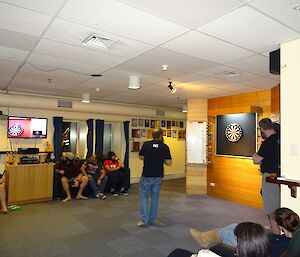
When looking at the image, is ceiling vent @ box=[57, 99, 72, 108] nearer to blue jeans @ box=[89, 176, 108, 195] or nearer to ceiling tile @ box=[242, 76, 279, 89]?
blue jeans @ box=[89, 176, 108, 195]

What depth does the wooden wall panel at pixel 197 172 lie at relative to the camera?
21.1ft

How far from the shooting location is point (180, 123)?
9469 millimetres

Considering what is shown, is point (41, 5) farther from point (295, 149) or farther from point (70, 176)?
point (70, 176)

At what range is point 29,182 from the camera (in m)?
5.41

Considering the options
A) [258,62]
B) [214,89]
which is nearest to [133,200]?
[214,89]

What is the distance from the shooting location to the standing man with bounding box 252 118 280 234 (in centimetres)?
308

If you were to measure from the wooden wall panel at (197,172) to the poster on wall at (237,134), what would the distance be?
1.61ft

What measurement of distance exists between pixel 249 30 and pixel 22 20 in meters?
2.28

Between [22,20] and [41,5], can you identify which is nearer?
[41,5]

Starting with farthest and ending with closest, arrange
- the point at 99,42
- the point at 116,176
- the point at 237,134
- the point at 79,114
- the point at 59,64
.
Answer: the point at 79,114 → the point at 116,176 → the point at 237,134 → the point at 59,64 → the point at 99,42

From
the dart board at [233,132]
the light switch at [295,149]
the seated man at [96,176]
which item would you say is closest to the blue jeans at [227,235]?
the light switch at [295,149]

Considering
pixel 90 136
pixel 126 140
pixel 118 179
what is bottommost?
pixel 118 179

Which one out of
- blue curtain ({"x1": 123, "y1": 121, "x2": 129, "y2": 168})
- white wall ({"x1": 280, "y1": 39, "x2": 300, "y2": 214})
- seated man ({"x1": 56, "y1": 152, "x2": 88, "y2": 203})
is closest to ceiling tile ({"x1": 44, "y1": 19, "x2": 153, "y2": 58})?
white wall ({"x1": 280, "y1": 39, "x2": 300, "y2": 214})

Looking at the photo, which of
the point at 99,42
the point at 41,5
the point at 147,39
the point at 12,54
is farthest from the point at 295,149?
the point at 12,54
